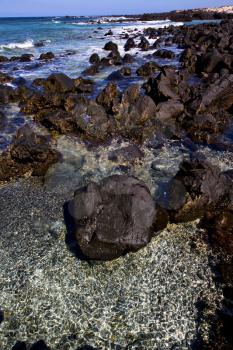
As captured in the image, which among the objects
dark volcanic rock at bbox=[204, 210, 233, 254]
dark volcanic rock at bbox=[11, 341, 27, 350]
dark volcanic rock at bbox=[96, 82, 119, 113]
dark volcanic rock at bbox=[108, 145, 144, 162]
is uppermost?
dark volcanic rock at bbox=[96, 82, 119, 113]

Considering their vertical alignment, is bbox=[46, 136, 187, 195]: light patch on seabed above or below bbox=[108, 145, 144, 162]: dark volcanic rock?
below

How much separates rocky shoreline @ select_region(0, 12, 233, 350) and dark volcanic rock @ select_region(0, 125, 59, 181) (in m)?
0.04

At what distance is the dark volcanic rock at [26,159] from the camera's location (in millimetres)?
14758

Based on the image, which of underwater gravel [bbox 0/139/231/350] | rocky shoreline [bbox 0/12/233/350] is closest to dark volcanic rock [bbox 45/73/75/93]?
rocky shoreline [bbox 0/12/233/350]

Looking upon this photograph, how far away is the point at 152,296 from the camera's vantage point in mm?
9047

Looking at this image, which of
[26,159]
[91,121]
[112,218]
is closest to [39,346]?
[112,218]

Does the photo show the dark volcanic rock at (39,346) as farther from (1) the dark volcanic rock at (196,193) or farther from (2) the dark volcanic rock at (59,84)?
(2) the dark volcanic rock at (59,84)

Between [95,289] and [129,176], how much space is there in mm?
3940

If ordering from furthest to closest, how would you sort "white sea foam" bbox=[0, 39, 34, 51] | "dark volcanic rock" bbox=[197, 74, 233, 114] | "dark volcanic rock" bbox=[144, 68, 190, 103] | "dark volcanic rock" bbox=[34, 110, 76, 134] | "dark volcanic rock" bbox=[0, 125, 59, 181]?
1. "white sea foam" bbox=[0, 39, 34, 51]
2. "dark volcanic rock" bbox=[144, 68, 190, 103]
3. "dark volcanic rock" bbox=[197, 74, 233, 114]
4. "dark volcanic rock" bbox=[34, 110, 76, 134]
5. "dark volcanic rock" bbox=[0, 125, 59, 181]

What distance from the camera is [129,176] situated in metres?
11.6

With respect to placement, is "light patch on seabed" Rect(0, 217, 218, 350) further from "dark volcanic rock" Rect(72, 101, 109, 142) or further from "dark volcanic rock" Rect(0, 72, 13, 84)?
"dark volcanic rock" Rect(0, 72, 13, 84)

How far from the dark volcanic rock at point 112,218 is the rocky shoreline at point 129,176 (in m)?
0.03

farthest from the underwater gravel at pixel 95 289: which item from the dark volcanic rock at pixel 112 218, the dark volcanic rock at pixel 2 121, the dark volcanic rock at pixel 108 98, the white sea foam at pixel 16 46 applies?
the white sea foam at pixel 16 46

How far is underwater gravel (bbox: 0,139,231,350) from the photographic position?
815cm
